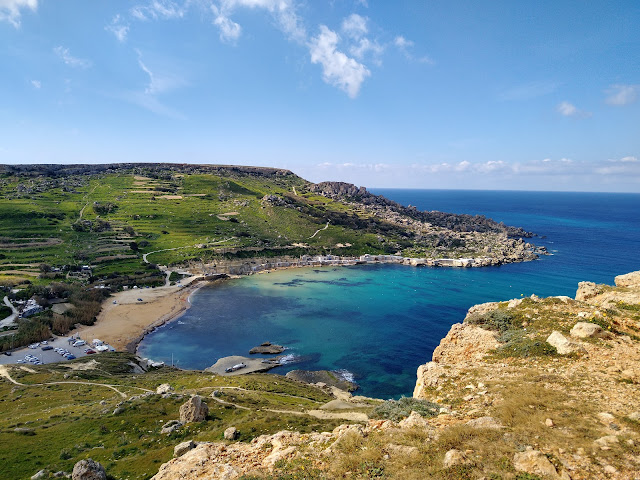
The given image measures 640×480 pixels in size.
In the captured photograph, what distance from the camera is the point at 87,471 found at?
20016mm

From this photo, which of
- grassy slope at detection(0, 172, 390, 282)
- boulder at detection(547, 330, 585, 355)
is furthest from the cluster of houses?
boulder at detection(547, 330, 585, 355)

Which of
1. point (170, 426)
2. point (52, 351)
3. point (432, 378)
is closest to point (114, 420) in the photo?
point (170, 426)

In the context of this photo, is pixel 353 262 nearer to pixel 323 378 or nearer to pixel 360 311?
pixel 360 311

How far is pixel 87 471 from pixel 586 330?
1321 inches

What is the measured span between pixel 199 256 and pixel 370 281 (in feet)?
233

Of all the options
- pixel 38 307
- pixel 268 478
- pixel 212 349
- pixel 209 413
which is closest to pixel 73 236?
pixel 38 307

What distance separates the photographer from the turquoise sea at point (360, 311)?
65875mm

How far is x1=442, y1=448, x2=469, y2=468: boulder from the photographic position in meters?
12.5

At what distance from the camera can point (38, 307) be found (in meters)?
77.8

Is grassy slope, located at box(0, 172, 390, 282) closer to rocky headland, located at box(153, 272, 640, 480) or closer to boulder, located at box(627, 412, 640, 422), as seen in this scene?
rocky headland, located at box(153, 272, 640, 480)

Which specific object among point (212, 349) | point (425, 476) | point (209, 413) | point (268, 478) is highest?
point (425, 476)

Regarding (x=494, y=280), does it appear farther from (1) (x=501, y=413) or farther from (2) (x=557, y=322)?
(1) (x=501, y=413)

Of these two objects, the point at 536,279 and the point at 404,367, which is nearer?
the point at 404,367

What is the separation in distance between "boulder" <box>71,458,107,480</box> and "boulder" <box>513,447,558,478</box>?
76.7 feet
